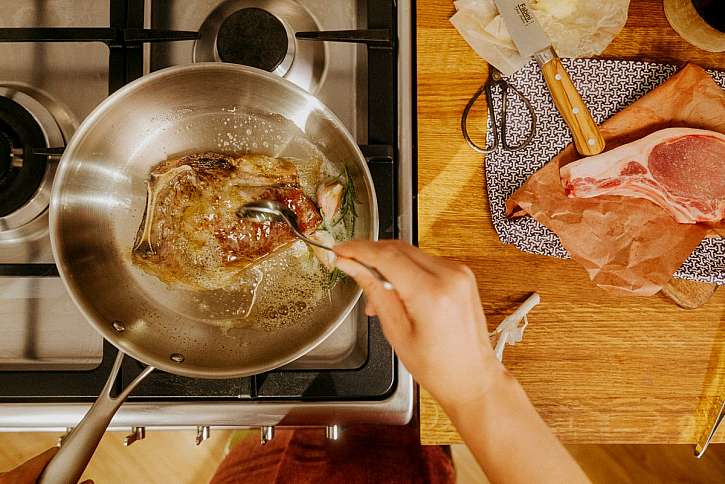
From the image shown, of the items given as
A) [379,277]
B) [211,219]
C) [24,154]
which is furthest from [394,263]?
[24,154]

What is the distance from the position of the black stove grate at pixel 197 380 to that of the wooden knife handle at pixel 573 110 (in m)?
0.22

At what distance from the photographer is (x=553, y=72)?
0.72m

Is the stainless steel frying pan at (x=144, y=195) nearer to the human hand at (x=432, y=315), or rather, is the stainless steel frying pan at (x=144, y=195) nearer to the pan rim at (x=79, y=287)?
the pan rim at (x=79, y=287)

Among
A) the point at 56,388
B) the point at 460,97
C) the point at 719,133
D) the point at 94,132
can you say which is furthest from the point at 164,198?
the point at 719,133

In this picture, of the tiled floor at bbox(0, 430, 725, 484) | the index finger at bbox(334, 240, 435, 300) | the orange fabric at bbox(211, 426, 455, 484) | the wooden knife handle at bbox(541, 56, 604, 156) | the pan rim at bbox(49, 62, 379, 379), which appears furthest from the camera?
the tiled floor at bbox(0, 430, 725, 484)

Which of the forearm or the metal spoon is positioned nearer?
the forearm

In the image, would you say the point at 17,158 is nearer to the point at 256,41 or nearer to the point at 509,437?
the point at 256,41

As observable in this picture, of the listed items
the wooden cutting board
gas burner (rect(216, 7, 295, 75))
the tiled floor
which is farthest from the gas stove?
the tiled floor

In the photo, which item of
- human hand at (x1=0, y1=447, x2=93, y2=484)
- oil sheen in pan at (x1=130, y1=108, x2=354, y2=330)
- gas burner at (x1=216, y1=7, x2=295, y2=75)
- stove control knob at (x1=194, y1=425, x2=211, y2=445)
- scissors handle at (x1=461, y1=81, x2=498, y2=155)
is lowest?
stove control knob at (x1=194, y1=425, x2=211, y2=445)

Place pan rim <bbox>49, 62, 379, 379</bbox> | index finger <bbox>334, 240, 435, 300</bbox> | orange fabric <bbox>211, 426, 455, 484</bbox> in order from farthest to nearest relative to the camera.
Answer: orange fabric <bbox>211, 426, 455, 484</bbox> < pan rim <bbox>49, 62, 379, 379</bbox> < index finger <bbox>334, 240, 435, 300</bbox>

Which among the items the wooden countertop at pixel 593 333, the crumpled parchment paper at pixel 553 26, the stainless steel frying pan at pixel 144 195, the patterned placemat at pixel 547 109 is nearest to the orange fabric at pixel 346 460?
the wooden countertop at pixel 593 333

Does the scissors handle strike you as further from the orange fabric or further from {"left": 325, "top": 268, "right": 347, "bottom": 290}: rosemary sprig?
the orange fabric

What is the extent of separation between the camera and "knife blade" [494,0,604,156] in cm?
71

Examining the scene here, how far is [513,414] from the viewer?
0.52m
